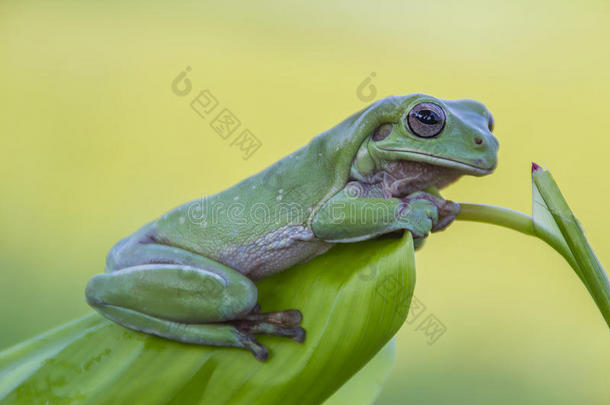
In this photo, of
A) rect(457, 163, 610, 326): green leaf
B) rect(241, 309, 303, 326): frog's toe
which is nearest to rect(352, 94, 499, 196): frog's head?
rect(457, 163, 610, 326): green leaf

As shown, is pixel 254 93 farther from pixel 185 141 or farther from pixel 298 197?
pixel 298 197

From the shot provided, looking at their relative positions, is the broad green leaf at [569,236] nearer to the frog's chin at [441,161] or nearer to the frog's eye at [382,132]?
the frog's chin at [441,161]

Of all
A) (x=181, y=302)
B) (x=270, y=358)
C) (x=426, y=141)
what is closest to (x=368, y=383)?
(x=270, y=358)

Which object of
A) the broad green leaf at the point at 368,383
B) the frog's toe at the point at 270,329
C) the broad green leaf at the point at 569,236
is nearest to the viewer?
the broad green leaf at the point at 569,236

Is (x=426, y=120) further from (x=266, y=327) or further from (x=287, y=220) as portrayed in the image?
(x=266, y=327)

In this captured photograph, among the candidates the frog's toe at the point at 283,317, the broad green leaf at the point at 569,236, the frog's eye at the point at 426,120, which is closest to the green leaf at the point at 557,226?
the broad green leaf at the point at 569,236

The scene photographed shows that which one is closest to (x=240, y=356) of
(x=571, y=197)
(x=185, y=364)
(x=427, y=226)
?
(x=185, y=364)
